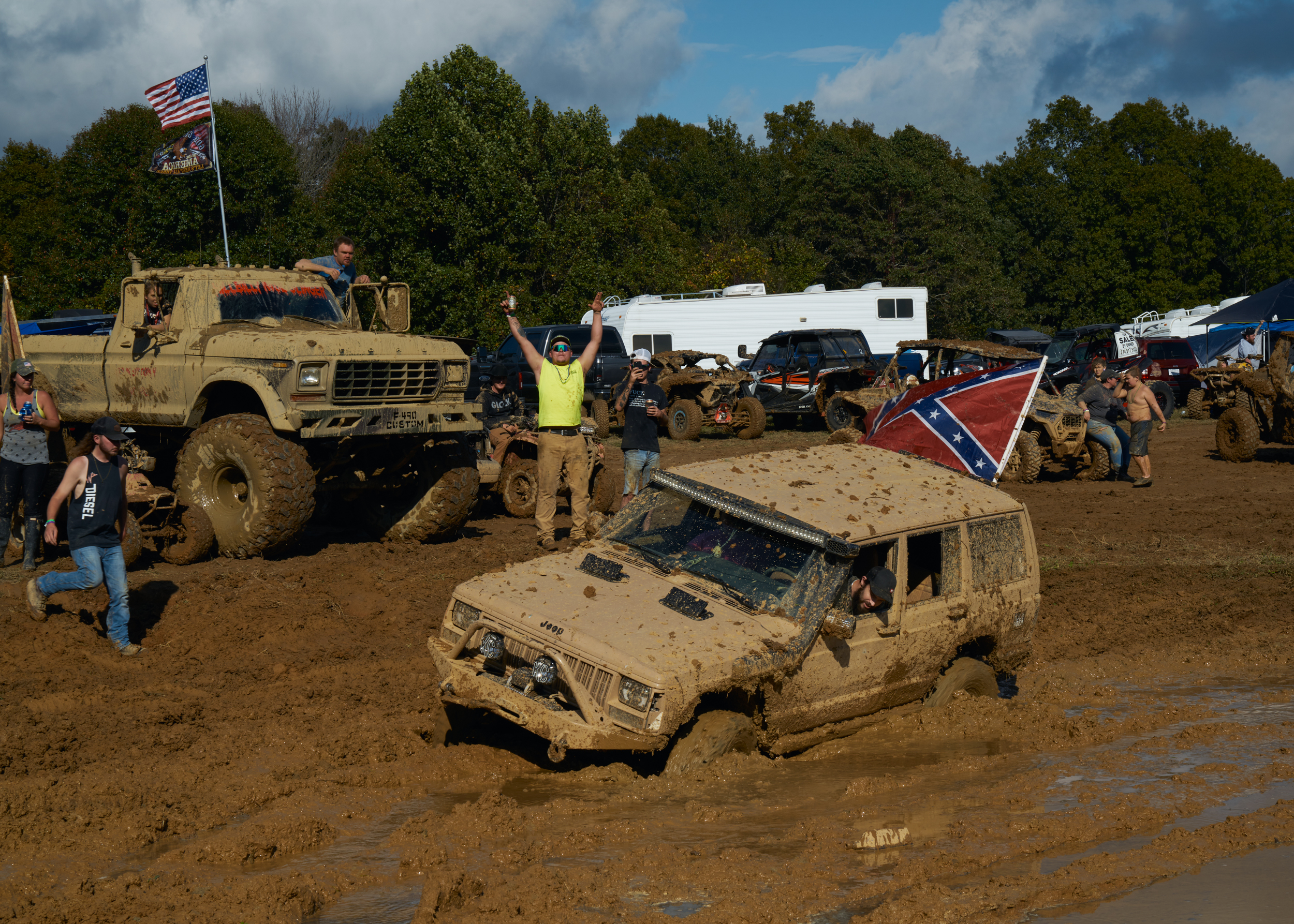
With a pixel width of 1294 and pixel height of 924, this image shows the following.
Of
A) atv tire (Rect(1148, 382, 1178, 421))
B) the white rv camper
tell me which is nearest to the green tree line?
the white rv camper

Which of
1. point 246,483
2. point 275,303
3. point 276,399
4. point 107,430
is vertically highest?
point 275,303

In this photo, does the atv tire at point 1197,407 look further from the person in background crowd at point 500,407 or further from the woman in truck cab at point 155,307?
the woman in truck cab at point 155,307

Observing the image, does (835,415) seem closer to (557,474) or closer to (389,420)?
(557,474)

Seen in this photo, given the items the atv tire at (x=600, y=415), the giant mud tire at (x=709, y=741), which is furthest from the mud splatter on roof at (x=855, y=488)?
the atv tire at (x=600, y=415)

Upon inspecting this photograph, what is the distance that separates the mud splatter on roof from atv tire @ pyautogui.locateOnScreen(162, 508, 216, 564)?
17.2 feet

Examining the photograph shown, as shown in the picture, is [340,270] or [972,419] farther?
[972,419]

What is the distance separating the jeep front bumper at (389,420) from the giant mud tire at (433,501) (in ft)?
1.67

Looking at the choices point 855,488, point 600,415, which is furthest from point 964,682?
point 600,415

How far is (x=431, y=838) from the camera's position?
16.0 ft

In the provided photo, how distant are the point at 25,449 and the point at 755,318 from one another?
71.0 ft

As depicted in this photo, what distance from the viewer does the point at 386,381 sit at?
10.7 m

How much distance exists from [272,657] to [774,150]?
2705 inches

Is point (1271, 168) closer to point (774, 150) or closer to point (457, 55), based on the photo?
point (774, 150)

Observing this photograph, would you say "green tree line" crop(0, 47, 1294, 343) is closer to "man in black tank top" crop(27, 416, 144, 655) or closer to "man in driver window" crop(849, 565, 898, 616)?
"man in black tank top" crop(27, 416, 144, 655)
